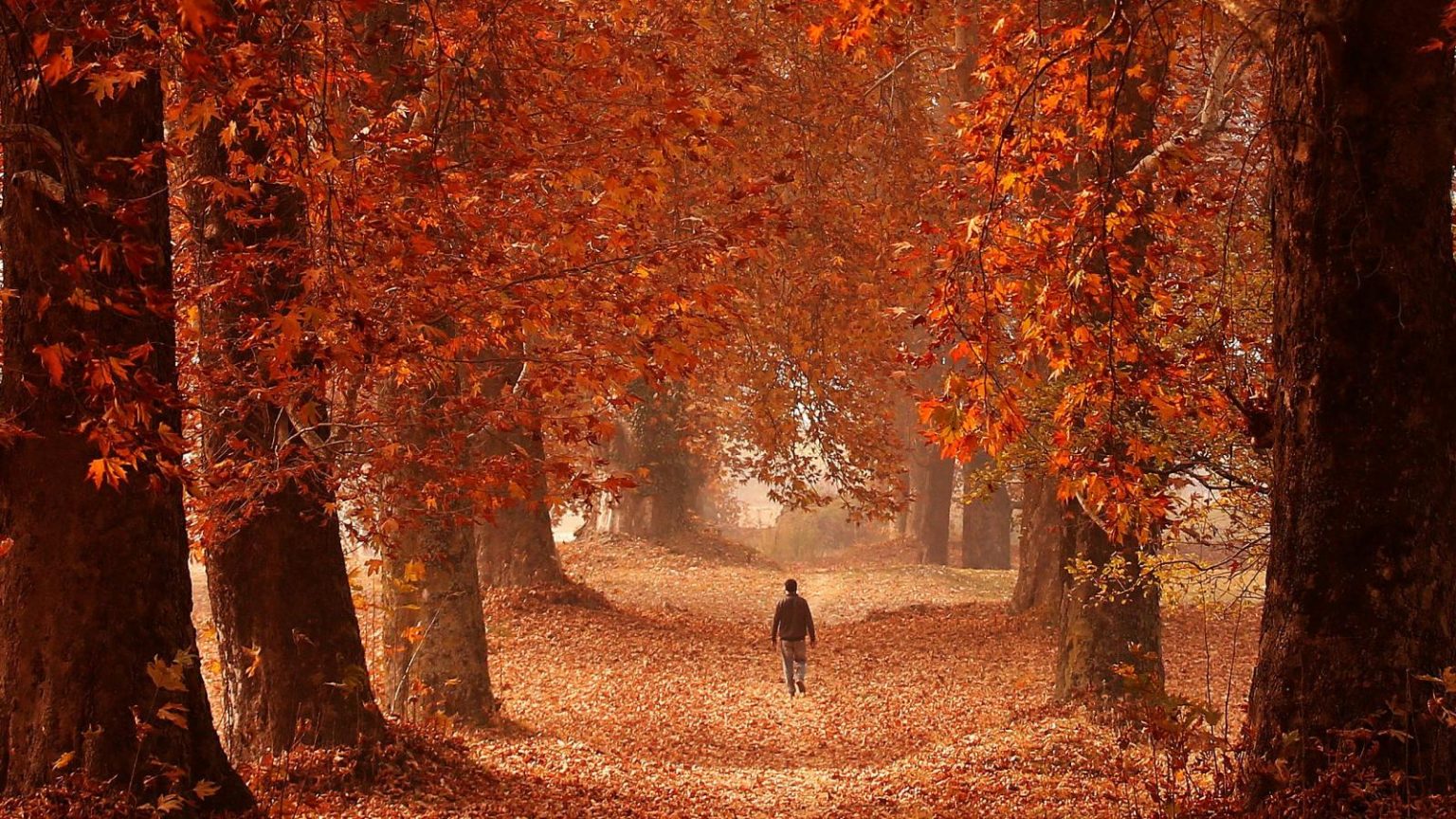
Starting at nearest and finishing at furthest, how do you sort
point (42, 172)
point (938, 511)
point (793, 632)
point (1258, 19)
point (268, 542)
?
point (42, 172) < point (1258, 19) < point (268, 542) < point (793, 632) < point (938, 511)

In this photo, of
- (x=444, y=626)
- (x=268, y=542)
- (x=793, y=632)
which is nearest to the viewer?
A: (x=268, y=542)

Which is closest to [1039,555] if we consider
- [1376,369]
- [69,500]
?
[1376,369]

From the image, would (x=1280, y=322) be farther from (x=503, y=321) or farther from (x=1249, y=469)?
(x=503, y=321)

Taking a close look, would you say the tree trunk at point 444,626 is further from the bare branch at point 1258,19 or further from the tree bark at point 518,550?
the bare branch at point 1258,19

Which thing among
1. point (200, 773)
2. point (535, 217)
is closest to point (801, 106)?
point (535, 217)

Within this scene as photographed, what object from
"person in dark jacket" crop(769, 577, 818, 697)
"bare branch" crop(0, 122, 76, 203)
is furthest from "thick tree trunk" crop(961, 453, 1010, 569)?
"bare branch" crop(0, 122, 76, 203)

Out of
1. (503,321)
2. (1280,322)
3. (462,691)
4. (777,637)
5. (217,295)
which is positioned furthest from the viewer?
(777,637)

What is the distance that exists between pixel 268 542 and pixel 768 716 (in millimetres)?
9193

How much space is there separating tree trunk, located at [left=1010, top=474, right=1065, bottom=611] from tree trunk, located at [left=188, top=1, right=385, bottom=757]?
13.1 meters

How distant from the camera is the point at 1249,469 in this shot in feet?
33.5

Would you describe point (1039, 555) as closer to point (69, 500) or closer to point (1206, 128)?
point (1206, 128)

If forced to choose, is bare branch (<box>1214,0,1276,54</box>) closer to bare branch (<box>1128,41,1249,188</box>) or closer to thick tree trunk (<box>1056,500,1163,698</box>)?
bare branch (<box>1128,41,1249,188</box>)

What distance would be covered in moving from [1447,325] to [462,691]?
10842 mm

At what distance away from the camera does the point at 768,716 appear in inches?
635
